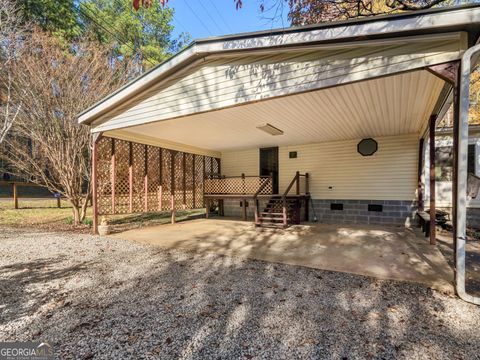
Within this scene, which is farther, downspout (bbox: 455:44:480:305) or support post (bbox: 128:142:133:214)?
support post (bbox: 128:142:133:214)

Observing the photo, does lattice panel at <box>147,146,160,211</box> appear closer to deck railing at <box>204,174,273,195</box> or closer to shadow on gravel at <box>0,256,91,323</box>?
deck railing at <box>204,174,273,195</box>

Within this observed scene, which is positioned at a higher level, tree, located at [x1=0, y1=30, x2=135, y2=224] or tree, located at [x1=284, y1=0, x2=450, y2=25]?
tree, located at [x1=284, y1=0, x2=450, y2=25]

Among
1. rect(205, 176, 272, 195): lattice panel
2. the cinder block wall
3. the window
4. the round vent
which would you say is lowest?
the cinder block wall

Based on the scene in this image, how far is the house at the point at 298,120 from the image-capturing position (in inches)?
121

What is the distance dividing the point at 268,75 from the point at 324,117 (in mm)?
2230

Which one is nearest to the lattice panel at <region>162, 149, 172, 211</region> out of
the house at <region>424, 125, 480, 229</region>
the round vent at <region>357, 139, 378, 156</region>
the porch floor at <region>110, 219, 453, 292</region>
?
the porch floor at <region>110, 219, 453, 292</region>

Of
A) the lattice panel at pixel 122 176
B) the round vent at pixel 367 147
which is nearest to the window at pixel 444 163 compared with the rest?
the round vent at pixel 367 147

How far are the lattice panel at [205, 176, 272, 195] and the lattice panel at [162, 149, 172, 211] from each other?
1819 millimetres

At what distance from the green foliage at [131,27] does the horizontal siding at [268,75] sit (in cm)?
1049

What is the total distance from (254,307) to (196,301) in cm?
64

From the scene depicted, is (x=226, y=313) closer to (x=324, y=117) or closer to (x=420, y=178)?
(x=324, y=117)

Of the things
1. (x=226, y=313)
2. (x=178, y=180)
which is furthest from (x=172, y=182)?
(x=226, y=313)

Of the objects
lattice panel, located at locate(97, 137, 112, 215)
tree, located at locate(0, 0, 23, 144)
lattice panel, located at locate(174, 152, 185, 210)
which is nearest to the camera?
lattice panel, located at locate(97, 137, 112, 215)

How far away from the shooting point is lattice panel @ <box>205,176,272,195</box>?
9.19 m
